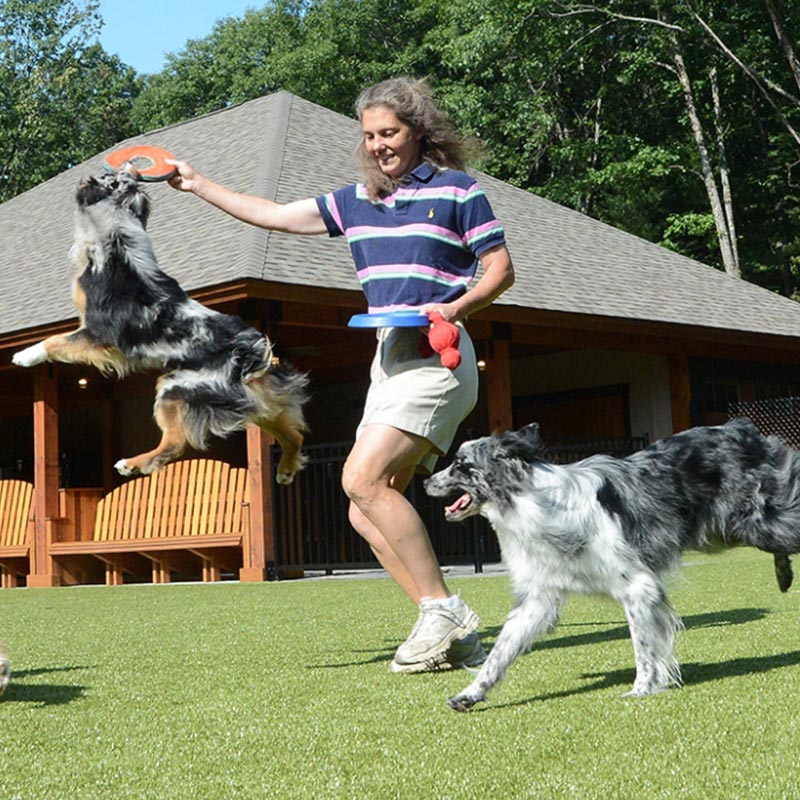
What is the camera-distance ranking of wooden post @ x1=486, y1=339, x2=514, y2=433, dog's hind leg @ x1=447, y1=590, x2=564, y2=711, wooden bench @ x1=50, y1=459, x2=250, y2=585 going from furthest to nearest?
wooden post @ x1=486, y1=339, x2=514, y2=433, wooden bench @ x1=50, y1=459, x2=250, y2=585, dog's hind leg @ x1=447, y1=590, x2=564, y2=711

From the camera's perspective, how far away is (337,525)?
14.9 metres

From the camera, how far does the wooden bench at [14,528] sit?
15945 millimetres

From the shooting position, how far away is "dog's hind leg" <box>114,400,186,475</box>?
17.8 feet

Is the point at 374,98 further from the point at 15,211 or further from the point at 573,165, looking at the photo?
the point at 573,165

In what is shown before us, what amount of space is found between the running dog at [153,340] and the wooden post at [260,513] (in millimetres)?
7925

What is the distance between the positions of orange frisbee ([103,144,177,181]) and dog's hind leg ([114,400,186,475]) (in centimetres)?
99

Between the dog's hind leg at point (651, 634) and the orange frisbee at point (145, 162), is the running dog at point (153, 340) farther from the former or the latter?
the dog's hind leg at point (651, 634)

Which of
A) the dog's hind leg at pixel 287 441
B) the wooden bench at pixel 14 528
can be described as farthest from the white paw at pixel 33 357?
the wooden bench at pixel 14 528

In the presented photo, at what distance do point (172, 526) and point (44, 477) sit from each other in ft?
6.55

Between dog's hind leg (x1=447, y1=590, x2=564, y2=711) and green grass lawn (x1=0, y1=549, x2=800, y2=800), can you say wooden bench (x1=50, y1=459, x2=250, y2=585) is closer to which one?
green grass lawn (x1=0, y1=549, x2=800, y2=800)

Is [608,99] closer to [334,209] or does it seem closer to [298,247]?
[298,247]

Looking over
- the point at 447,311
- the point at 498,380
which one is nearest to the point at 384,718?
the point at 447,311

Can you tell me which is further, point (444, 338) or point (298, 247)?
point (298, 247)

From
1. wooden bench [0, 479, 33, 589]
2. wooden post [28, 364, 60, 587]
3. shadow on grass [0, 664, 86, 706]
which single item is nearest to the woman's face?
shadow on grass [0, 664, 86, 706]
